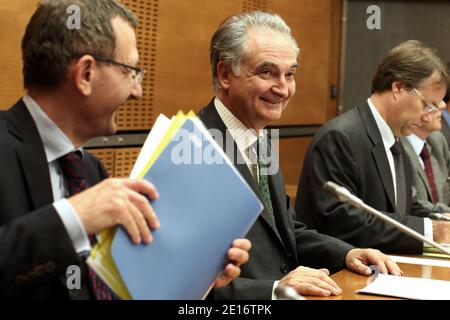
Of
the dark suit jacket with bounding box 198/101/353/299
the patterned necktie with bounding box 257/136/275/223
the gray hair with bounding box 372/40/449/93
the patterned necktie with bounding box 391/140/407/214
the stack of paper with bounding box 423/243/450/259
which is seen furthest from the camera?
the gray hair with bounding box 372/40/449/93

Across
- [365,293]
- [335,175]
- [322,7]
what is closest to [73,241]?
[365,293]

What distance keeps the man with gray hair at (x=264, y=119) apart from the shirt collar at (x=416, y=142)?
1639mm

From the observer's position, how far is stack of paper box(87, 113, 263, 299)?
1409 millimetres

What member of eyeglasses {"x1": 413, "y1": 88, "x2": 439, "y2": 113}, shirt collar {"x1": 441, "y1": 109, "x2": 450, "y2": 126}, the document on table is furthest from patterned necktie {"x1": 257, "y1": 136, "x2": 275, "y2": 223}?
shirt collar {"x1": 441, "y1": 109, "x2": 450, "y2": 126}

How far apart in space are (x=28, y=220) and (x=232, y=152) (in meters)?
1.12

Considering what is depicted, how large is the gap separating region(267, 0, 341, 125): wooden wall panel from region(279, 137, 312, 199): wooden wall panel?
0.57ft

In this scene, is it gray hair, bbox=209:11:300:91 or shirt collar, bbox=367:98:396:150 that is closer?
gray hair, bbox=209:11:300:91

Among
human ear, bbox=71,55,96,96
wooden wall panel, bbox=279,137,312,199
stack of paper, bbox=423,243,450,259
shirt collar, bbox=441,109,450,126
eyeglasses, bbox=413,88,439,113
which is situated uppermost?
human ear, bbox=71,55,96,96

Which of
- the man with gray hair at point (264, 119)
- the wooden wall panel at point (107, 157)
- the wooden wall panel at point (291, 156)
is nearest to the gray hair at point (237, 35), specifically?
the man with gray hair at point (264, 119)

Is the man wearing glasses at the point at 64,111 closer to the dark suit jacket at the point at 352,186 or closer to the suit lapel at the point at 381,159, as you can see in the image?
the dark suit jacket at the point at 352,186

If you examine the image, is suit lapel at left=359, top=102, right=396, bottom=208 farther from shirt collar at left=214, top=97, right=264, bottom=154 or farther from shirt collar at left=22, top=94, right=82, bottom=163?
shirt collar at left=22, top=94, right=82, bottom=163

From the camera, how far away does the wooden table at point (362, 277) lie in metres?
2.06

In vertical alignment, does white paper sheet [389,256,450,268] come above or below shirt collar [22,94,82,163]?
below

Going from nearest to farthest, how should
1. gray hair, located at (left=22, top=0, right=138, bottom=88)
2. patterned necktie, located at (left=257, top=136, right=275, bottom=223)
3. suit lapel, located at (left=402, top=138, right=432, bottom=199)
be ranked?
gray hair, located at (left=22, top=0, right=138, bottom=88)
patterned necktie, located at (left=257, top=136, right=275, bottom=223)
suit lapel, located at (left=402, top=138, right=432, bottom=199)
